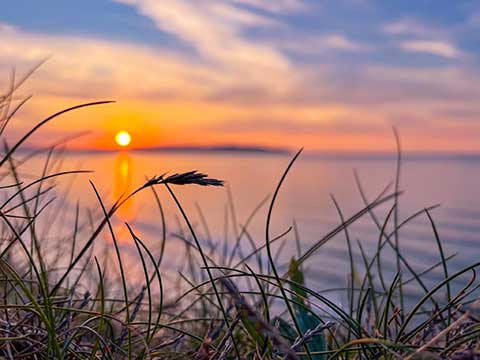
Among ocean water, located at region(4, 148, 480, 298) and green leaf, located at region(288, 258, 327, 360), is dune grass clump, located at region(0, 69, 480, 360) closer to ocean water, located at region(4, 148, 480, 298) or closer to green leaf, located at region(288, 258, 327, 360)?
green leaf, located at region(288, 258, 327, 360)

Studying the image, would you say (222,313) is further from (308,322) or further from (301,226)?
(301,226)

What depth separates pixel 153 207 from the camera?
12180 mm

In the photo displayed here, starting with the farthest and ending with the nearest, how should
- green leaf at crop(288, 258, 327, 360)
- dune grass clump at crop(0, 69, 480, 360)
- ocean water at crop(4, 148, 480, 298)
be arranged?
1. ocean water at crop(4, 148, 480, 298)
2. green leaf at crop(288, 258, 327, 360)
3. dune grass clump at crop(0, 69, 480, 360)

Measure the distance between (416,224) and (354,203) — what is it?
3.53 m

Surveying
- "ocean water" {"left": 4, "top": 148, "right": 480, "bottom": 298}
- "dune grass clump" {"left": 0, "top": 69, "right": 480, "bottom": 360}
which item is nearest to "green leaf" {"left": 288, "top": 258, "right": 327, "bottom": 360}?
"dune grass clump" {"left": 0, "top": 69, "right": 480, "bottom": 360}

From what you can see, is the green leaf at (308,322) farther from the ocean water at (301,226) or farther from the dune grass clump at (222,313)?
the ocean water at (301,226)

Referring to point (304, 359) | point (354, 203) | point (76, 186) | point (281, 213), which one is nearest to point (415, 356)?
point (304, 359)

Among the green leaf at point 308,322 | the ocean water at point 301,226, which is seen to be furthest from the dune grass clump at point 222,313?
the ocean water at point 301,226

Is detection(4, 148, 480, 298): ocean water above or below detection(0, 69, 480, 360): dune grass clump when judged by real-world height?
below

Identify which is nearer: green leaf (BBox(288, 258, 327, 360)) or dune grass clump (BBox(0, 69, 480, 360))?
dune grass clump (BBox(0, 69, 480, 360))

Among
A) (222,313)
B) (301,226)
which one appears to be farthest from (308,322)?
(301,226)

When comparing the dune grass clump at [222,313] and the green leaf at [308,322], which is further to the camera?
the green leaf at [308,322]

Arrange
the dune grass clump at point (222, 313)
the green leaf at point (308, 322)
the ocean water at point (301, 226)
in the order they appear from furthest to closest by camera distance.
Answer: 1. the ocean water at point (301, 226)
2. the green leaf at point (308, 322)
3. the dune grass clump at point (222, 313)

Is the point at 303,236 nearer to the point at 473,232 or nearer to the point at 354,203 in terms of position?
the point at 473,232
